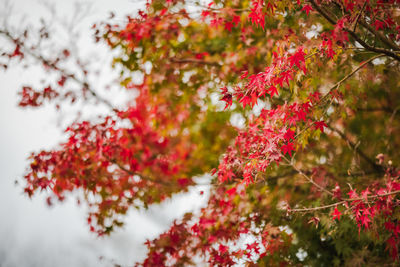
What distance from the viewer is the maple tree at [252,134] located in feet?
7.27

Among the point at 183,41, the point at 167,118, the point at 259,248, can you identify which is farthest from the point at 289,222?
the point at 183,41

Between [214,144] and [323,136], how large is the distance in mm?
1568

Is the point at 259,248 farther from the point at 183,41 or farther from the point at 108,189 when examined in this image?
the point at 183,41

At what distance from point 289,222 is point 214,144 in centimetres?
137

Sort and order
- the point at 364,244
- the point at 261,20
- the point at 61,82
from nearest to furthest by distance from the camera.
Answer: the point at 261,20 < the point at 364,244 < the point at 61,82

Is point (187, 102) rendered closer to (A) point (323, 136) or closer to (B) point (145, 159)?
(B) point (145, 159)

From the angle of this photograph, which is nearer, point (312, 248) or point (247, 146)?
point (247, 146)

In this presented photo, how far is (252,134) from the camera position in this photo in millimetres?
2611

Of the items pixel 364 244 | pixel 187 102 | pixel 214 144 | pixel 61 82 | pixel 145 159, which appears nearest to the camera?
pixel 145 159

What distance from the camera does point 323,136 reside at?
3.92 meters

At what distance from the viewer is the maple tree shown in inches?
87.3

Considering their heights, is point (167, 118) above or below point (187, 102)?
below

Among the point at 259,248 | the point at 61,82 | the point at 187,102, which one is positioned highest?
the point at 61,82

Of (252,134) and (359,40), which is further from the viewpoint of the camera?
(252,134)
